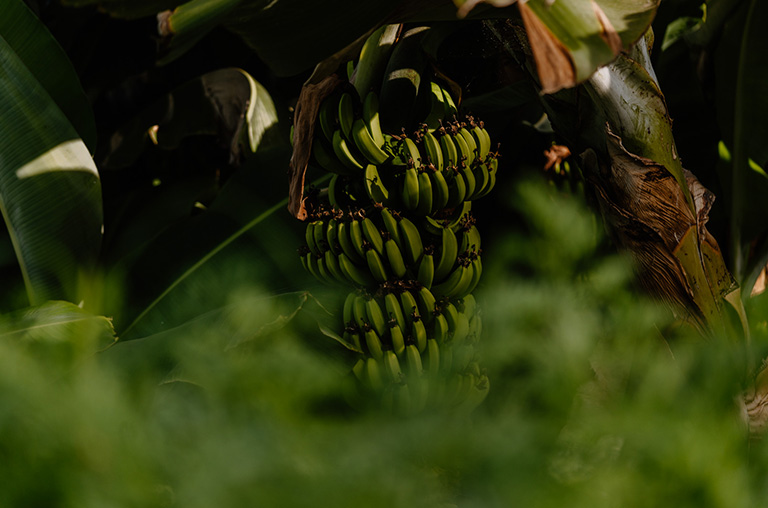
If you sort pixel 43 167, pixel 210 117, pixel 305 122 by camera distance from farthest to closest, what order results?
1. pixel 210 117
2. pixel 43 167
3. pixel 305 122

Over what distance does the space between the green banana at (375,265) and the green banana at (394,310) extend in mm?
34

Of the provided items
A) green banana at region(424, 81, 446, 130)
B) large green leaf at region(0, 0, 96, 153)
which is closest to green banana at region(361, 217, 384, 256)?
green banana at region(424, 81, 446, 130)

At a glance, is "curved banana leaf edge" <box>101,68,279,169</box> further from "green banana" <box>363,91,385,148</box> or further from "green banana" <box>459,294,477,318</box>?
"green banana" <box>459,294,477,318</box>

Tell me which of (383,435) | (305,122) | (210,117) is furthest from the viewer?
(210,117)

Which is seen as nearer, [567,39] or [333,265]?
[567,39]

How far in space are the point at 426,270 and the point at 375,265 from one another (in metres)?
0.08

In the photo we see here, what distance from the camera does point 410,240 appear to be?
89cm

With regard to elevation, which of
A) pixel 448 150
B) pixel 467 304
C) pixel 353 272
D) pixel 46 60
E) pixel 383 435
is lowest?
pixel 467 304

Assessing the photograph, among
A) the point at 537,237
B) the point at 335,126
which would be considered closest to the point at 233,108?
the point at 335,126

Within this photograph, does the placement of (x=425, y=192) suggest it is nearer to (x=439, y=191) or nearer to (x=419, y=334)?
(x=439, y=191)

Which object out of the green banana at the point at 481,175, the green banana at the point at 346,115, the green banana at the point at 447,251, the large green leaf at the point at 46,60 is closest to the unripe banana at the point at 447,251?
the green banana at the point at 447,251

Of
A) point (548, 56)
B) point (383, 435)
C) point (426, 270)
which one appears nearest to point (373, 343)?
Result: point (426, 270)

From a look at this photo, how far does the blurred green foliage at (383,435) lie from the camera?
0.11 m

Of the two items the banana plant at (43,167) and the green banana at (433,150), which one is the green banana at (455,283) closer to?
the green banana at (433,150)
